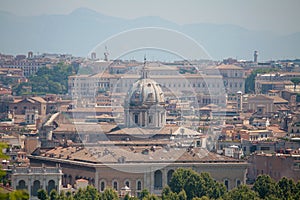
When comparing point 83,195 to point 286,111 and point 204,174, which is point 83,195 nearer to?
point 204,174

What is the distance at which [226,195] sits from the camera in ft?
147

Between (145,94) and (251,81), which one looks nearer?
(145,94)

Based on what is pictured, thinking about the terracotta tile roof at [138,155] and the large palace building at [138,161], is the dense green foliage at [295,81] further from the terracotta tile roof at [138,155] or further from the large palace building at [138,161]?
the terracotta tile roof at [138,155]

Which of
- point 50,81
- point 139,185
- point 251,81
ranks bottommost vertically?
point 139,185

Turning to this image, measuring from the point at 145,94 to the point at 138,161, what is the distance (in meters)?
9.94

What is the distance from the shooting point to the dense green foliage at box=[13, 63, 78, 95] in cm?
11575

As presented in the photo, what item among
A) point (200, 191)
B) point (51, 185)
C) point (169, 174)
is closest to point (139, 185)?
point (169, 174)

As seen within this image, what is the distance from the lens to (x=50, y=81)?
4692 inches

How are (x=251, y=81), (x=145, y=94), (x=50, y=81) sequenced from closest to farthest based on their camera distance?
(x=145, y=94)
(x=251, y=81)
(x=50, y=81)

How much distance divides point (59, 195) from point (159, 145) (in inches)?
463

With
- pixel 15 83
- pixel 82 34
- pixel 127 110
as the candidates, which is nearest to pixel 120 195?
pixel 127 110

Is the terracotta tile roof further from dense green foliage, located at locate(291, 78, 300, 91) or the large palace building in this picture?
dense green foliage, located at locate(291, 78, 300, 91)

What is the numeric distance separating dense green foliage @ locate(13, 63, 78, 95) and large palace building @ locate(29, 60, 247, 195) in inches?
2120

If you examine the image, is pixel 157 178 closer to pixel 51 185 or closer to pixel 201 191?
pixel 51 185
